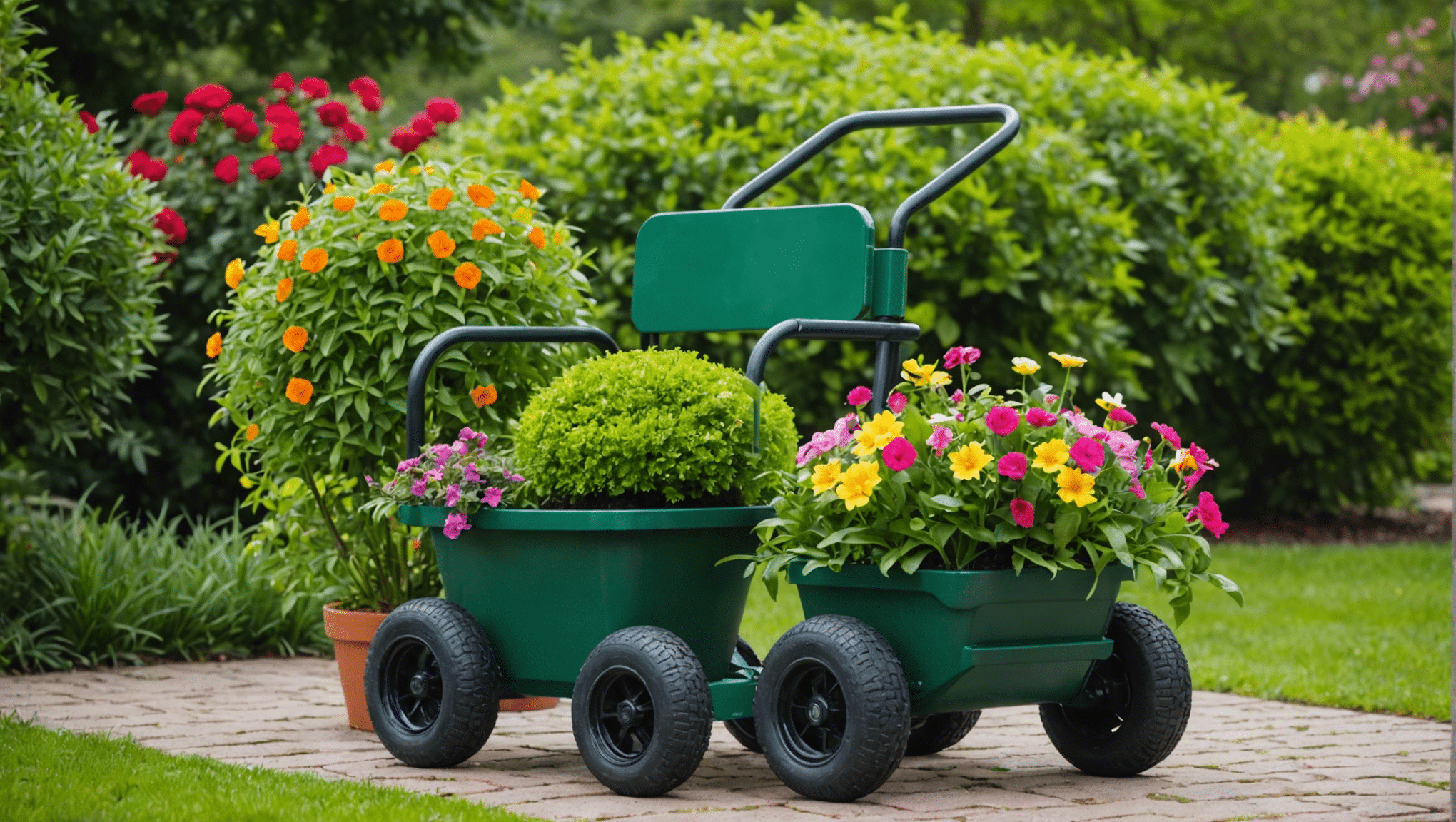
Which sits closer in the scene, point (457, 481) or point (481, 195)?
point (457, 481)

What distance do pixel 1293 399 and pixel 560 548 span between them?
6557mm

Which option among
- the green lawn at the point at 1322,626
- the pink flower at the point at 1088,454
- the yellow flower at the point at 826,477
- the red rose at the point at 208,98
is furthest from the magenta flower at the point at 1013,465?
the red rose at the point at 208,98

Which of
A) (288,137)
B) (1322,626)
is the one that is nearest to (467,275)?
(288,137)

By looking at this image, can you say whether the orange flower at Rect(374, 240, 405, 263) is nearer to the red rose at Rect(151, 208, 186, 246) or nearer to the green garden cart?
the green garden cart

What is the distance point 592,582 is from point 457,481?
0.40m

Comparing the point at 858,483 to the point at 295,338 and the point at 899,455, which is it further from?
the point at 295,338

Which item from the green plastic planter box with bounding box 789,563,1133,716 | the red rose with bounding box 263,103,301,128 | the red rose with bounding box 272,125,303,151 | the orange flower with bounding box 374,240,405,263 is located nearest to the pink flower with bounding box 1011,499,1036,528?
the green plastic planter box with bounding box 789,563,1133,716

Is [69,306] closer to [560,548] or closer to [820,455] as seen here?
[560,548]

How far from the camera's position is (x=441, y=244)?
395 centimetres

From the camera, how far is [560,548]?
334 cm

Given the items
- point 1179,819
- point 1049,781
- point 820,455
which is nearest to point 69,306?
point 820,455

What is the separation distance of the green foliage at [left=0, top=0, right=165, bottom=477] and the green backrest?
1921 millimetres

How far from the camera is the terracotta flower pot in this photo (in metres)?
3.99

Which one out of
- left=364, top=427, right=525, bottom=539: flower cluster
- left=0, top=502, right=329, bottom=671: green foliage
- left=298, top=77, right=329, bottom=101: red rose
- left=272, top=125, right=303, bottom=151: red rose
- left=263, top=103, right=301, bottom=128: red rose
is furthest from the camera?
left=298, top=77, right=329, bottom=101: red rose
